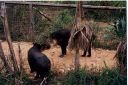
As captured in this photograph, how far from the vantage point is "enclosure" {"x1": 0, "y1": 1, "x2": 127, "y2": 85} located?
299 inches

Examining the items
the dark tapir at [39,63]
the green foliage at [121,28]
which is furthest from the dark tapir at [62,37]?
the green foliage at [121,28]

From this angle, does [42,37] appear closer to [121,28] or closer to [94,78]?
[94,78]

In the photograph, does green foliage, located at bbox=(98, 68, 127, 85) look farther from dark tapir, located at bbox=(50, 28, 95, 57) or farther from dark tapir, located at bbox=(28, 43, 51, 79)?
dark tapir, located at bbox=(50, 28, 95, 57)

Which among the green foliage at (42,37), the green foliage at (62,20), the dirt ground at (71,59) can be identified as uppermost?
the green foliage at (62,20)

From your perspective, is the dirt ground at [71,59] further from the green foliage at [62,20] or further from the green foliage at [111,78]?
the green foliage at [111,78]

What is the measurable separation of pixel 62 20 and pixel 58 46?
43.1 inches

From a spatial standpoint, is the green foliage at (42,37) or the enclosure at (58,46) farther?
the green foliage at (42,37)

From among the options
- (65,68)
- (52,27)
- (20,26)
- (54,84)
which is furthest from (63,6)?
(54,84)

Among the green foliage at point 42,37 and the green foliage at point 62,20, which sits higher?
the green foliage at point 62,20

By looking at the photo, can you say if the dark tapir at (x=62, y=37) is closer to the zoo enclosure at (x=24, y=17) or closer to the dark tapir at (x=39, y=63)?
the dark tapir at (x=39, y=63)

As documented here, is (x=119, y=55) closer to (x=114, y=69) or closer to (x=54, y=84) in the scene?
(x=114, y=69)

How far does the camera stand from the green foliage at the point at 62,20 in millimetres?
10901

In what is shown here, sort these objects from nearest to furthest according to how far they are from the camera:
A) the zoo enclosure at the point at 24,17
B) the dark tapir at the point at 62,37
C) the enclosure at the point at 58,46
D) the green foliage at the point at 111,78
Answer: the green foliage at the point at 111,78
the enclosure at the point at 58,46
the dark tapir at the point at 62,37
the zoo enclosure at the point at 24,17

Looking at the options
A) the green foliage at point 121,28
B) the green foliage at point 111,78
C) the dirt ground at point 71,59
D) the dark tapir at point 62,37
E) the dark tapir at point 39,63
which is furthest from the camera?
the dark tapir at point 62,37
